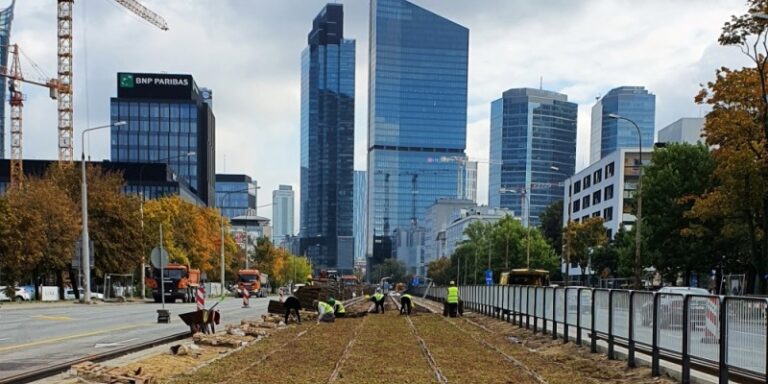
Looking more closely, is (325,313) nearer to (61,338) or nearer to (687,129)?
(61,338)

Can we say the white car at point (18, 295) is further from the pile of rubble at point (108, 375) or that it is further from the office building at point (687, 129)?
the office building at point (687, 129)

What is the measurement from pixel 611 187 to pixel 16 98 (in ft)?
303

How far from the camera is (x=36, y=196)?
4838 centimetres

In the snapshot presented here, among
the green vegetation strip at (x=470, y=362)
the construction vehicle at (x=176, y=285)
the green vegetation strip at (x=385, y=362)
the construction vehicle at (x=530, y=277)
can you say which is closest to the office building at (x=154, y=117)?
the construction vehicle at (x=176, y=285)

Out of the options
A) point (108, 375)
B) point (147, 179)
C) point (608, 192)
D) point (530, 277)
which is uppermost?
point (147, 179)

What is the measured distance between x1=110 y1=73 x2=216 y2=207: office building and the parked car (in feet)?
418

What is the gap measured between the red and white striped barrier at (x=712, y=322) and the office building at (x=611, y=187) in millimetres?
76195

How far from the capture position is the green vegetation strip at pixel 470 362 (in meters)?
12.2

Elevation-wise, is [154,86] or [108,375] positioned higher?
[154,86]

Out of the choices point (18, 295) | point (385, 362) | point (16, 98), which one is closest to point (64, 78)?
point (16, 98)

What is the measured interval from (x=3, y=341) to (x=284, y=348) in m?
6.90

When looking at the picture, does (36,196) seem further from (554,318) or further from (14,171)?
(14,171)

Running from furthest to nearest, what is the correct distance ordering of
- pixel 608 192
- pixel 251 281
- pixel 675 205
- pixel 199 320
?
1. pixel 608 192
2. pixel 251 281
3. pixel 675 205
4. pixel 199 320

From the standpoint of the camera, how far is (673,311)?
38.7ft
